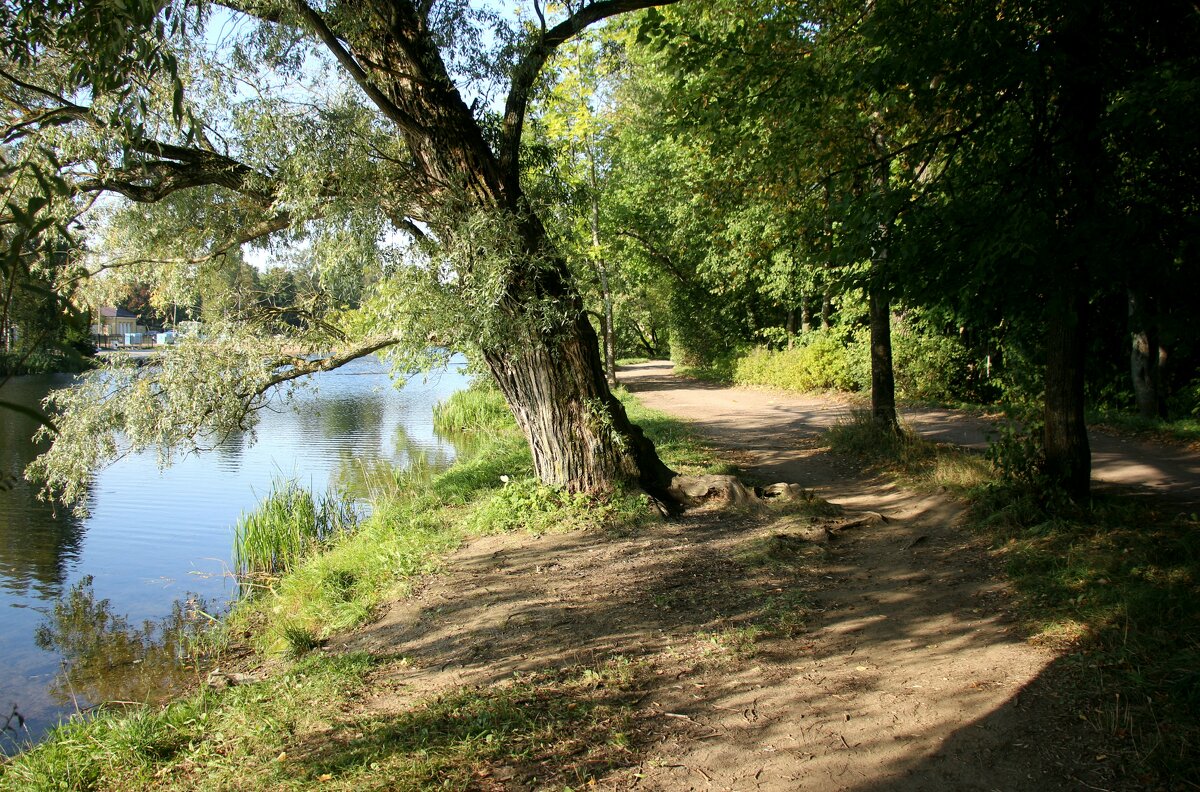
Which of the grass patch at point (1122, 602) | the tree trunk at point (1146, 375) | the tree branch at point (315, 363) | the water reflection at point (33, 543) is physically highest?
the tree branch at point (315, 363)

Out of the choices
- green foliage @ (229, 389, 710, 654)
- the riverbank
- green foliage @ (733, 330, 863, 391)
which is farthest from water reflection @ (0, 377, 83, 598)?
green foliage @ (733, 330, 863, 391)

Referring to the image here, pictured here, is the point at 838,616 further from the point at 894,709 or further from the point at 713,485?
the point at 713,485

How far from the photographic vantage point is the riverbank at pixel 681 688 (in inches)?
147

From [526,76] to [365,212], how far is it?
7.61 feet

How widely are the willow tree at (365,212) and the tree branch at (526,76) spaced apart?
23 mm

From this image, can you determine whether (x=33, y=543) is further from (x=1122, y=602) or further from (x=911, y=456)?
(x=1122, y=602)

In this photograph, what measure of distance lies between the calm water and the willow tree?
1.12 m

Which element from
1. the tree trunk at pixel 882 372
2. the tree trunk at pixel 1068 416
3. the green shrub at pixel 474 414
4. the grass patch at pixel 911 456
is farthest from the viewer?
the green shrub at pixel 474 414

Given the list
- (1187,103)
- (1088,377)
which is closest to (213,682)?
(1187,103)

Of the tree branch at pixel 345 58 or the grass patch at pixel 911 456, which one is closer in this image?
the tree branch at pixel 345 58

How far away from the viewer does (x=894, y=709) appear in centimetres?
416

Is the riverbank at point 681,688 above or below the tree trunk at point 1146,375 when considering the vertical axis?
below

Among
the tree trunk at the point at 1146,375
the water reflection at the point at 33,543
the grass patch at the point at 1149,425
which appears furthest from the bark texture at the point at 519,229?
the tree trunk at the point at 1146,375

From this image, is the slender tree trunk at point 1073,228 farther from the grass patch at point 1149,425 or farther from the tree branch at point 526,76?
the grass patch at point 1149,425
